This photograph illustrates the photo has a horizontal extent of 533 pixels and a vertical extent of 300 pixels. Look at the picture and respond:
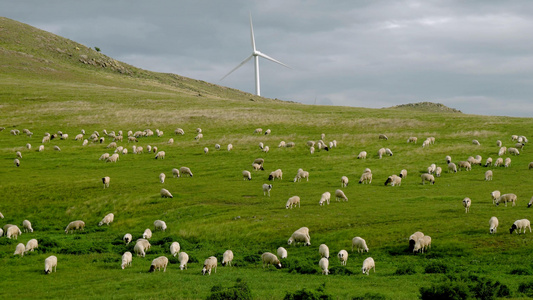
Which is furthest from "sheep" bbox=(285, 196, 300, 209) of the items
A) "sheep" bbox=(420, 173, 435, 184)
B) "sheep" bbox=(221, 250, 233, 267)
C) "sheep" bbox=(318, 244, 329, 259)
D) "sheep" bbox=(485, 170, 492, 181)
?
"sheep" bbox=(485, 170, 492, 181)

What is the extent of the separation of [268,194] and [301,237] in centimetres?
1190

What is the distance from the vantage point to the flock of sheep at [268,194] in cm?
2583

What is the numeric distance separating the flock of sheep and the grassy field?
1.78 feet

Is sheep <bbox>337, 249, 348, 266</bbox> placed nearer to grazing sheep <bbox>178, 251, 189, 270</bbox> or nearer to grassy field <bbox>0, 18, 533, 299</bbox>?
grassy field <bbox>0, 18, 533, 299</bbox>

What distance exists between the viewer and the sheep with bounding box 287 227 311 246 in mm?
29531

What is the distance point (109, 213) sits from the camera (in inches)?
1570

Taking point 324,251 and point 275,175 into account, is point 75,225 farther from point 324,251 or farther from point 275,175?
point 324,251

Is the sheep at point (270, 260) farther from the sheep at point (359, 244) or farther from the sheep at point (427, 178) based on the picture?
the sheep at point (427, 178)

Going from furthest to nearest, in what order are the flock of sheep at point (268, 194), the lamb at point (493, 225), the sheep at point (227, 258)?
the lamb at point (493, 225) → the sheep at point (227, 258) → the flock of sheep at point (268, 194)

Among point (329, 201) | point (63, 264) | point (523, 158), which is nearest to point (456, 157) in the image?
point (523, 158)

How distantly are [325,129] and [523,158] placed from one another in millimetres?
28242

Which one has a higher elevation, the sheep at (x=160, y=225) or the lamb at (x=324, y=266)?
the lamb at (x=324, y=266)

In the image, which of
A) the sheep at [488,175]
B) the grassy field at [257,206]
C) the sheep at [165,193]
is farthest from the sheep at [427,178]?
the sheep at [165,193]

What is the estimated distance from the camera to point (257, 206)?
3794 centimetres
